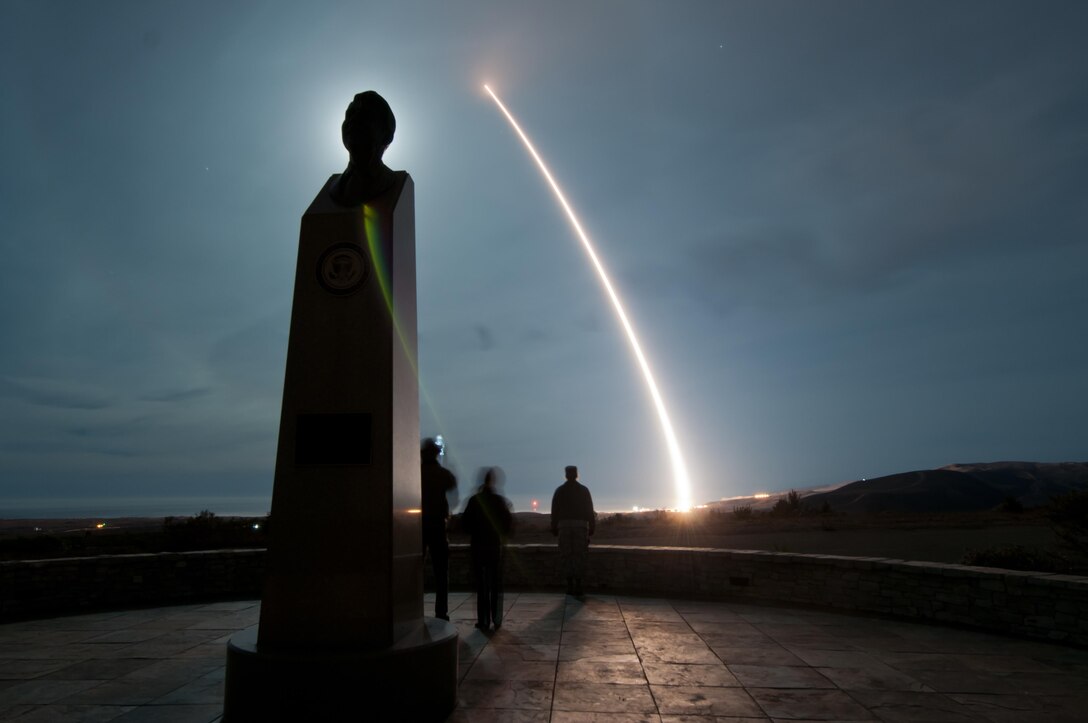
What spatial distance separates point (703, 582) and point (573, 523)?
Answer: 2108mm

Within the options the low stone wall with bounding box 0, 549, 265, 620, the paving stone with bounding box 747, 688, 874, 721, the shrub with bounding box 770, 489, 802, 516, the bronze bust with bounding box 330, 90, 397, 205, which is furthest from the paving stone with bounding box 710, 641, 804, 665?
the shrub with bounding box 770, 489, 802, 516

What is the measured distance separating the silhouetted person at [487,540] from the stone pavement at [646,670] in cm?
28

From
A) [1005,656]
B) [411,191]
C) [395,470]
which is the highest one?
[411,191]

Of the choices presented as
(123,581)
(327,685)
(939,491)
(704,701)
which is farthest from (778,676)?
(939,491)

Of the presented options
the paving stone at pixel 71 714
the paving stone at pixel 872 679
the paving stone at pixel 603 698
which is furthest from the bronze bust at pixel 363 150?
the paving stone at pixel 872 679

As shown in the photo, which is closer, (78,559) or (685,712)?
(685,712)

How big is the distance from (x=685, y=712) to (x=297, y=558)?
8.87ft

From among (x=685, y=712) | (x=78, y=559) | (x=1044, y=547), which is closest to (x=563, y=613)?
(x=685, y=712)

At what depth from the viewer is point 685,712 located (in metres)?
4.09

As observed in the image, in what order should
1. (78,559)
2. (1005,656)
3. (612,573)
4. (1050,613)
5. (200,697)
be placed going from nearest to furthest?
(200,697)
(1005,656)
(1050,613)
(78,559)
(612,573)

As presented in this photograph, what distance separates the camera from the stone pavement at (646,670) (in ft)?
13.5

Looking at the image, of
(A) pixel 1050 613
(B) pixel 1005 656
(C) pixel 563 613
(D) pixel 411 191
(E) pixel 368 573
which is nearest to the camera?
(E) pixel 368 573

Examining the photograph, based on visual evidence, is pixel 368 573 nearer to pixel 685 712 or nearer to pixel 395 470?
pixel 395 470

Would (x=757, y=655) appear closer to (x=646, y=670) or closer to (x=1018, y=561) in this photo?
(x=646, y=670)
